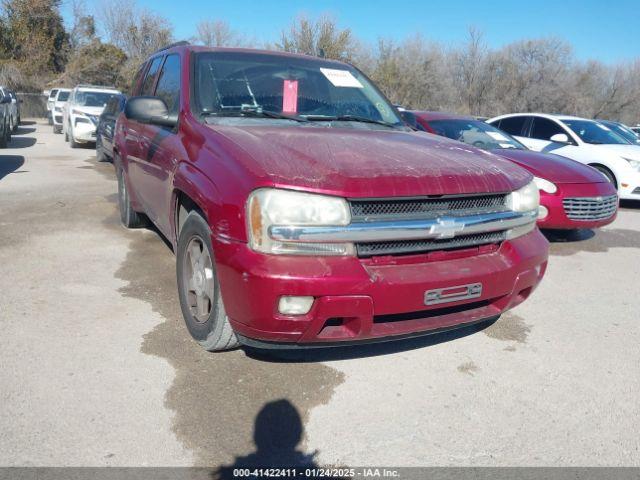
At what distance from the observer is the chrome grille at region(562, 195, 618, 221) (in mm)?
6193

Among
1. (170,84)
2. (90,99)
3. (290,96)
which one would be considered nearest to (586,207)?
(290,96)

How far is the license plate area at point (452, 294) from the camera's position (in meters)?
2.80

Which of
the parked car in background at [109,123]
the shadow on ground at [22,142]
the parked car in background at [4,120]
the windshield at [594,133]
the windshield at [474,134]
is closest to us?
the windshield at [474,134]

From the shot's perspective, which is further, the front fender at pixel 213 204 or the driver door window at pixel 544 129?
the driver door window at pixel 544 129

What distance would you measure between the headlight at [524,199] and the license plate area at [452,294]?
606mm

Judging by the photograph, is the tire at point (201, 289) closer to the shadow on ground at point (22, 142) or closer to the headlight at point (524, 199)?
the headlight at point (524, 199)

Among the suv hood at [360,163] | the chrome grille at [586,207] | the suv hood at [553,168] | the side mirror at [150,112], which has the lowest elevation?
the chrome grille at [586,207]

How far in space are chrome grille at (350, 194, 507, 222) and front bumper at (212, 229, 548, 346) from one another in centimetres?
21

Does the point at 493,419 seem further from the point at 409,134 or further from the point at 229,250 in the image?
the point at 409,134

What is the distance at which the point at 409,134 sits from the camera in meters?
3.94

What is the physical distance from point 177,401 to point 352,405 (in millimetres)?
917

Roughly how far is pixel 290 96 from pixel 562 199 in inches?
144

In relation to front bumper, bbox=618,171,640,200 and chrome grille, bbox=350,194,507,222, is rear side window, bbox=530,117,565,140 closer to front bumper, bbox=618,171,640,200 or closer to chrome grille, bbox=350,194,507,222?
front bumper, bbox=618,171,640,200

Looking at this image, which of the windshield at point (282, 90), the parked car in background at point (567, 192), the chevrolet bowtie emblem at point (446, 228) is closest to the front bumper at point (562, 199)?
the parked car in background at point (567, 192)
